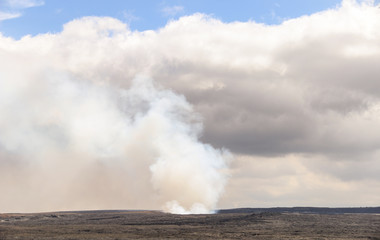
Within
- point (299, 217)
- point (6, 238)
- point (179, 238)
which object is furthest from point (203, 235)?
point (299, 217)

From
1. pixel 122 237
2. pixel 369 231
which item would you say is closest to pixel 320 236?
pixel 369 231

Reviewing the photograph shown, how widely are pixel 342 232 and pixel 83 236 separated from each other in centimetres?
5309

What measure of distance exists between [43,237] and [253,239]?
3774 cm

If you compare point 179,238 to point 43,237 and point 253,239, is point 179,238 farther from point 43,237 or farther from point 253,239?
point 43,237

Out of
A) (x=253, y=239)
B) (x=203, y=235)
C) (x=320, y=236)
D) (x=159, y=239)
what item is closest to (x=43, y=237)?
(x=159, y=239)

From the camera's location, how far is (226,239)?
281 feet

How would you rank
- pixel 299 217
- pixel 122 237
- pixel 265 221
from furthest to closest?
pixel 299 217, pixel 265 221, pixel 122 237

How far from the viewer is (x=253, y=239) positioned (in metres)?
86.6

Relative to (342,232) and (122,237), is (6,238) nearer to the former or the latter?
(122,237)

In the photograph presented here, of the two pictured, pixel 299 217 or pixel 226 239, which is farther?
pixel 299 217

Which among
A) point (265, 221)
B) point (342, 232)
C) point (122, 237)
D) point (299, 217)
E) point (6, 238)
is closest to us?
point (6, 238)

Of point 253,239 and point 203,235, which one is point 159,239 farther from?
point 253,239

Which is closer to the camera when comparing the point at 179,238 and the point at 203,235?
the point at 179,238

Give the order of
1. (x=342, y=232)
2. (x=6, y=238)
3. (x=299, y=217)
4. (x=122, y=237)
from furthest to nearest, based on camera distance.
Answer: (x=299, y=217), (x=342, y=232), (x=122, y=237), (x=6, y=238)
